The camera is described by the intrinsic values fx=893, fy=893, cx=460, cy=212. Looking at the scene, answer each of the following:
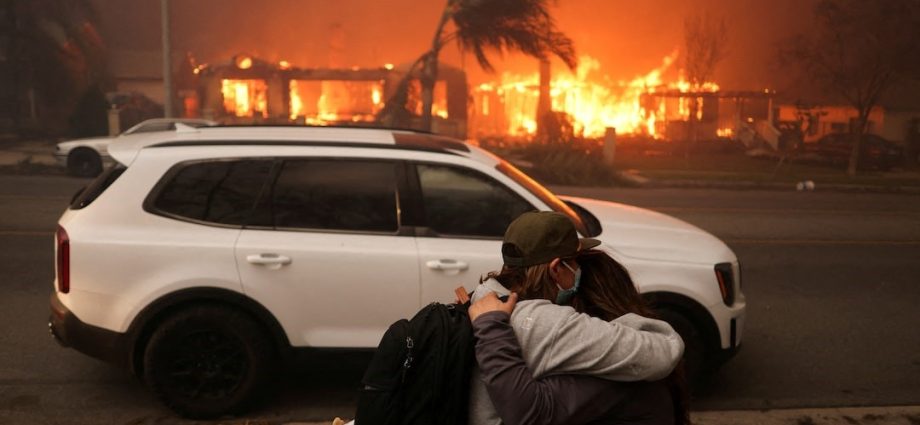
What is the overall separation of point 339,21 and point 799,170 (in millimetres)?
49172

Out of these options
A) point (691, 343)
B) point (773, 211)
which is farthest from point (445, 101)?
point (691, 343)

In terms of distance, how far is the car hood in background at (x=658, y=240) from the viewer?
17.4 ft

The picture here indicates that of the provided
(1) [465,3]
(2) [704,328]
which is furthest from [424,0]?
(2) [704,328]

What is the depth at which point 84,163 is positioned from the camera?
61.1ft

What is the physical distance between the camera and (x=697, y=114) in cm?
3475

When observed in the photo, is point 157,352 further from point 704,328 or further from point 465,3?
point 465,3

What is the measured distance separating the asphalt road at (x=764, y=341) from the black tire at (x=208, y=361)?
19 cm

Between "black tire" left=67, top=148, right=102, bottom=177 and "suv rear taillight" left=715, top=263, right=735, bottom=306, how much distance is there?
16.1 metres

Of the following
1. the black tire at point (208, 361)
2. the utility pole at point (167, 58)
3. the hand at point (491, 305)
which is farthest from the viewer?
the utility pole at point (167, 58)

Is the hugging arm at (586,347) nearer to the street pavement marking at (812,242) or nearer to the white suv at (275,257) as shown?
the white suv at (275,257)

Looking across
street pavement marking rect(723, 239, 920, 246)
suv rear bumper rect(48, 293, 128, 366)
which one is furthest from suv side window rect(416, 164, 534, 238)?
street pavement marking rect(723, 239, 920, 246)

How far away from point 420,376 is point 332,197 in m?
3.10

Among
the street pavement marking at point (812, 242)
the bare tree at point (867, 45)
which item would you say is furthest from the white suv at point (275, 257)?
the bare tree at point (867, 45)

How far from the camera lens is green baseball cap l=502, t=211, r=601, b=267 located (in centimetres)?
239
